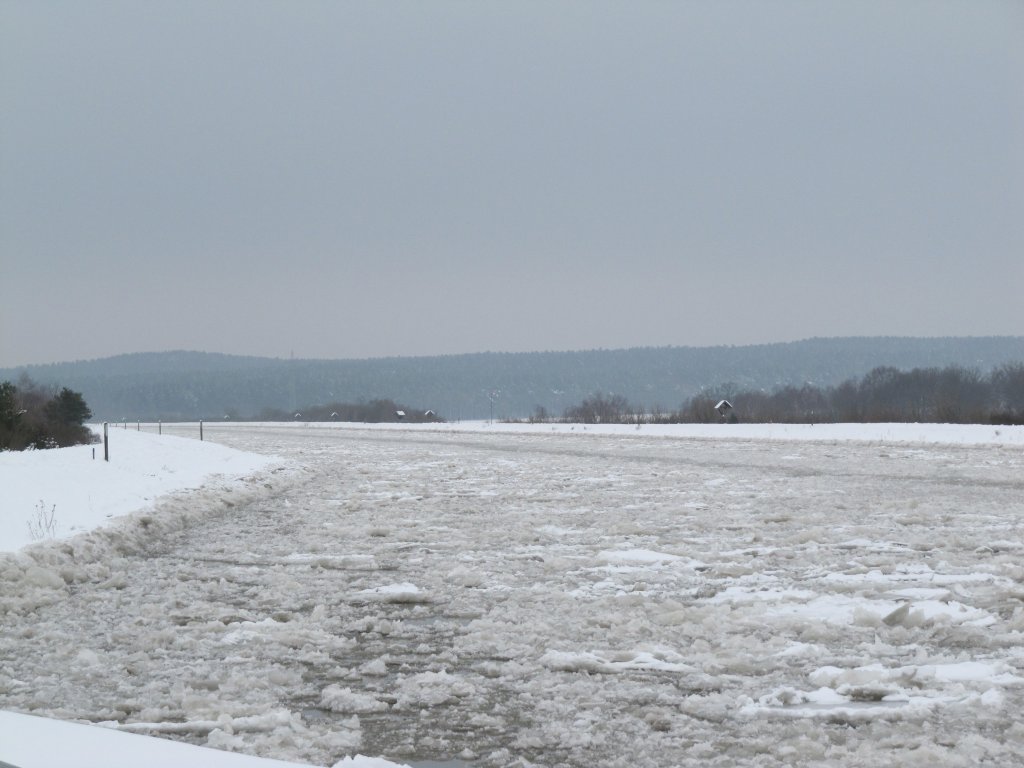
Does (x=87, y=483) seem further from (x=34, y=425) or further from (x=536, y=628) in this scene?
(x=34, y=425)

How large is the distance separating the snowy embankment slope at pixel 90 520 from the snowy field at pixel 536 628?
0.07 meters

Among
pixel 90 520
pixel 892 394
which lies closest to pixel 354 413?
pixel 892 394

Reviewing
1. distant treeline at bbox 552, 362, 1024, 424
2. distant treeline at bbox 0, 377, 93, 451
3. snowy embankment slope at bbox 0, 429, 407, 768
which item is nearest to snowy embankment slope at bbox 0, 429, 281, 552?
snowy embankment slope at bbox 0, 429, 407, 768

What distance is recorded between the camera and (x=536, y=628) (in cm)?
765

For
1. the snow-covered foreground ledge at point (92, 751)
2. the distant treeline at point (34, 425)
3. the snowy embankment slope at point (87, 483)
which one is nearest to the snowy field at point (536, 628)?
the snow-covered foreground ledge at point (92, 751)

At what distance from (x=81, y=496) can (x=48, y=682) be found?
8.93 meters

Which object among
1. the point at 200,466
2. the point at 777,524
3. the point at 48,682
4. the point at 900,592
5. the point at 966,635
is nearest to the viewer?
the point at 48,682

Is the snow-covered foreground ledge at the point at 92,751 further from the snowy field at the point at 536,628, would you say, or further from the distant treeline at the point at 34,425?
the distant treeline at the point at 34,425

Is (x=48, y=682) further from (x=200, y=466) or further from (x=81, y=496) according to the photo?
(x=200, y=466)

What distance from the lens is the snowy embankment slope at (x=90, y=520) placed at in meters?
3.93

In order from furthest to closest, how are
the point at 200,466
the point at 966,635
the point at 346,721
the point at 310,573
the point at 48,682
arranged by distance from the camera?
the point at 200,466 → the point at 310,573 → the point at 966,635 → the point at 48,682 → the point at 346,721

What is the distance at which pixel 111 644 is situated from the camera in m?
7.55

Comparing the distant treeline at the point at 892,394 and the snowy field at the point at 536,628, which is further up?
the distant treeline at the point at 892,394

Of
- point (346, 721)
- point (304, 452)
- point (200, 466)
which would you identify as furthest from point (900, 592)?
point (304, 452)
